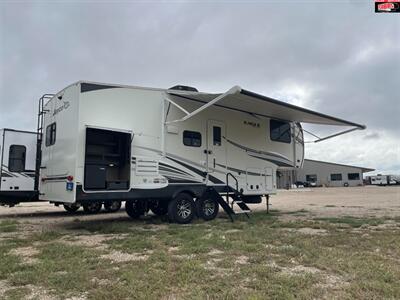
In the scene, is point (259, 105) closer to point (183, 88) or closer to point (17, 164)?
point (183, 88)

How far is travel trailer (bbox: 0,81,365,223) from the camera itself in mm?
8766

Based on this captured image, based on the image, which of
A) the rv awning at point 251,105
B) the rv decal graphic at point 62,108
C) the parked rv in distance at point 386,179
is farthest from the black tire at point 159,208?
the parked rv in distance at point 386,179

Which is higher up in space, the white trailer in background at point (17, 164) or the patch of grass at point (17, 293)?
the white trailer in background at point (17, 164)

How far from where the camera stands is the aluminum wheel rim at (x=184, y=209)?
10.1 m

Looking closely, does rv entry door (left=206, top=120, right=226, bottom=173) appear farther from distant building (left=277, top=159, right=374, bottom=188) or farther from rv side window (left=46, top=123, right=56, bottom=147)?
distant building (left=277, top=159, right=374, bottom=188)

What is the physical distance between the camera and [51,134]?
981cm

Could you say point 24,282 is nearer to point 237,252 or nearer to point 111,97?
point 237,252

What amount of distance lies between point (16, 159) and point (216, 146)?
20.3ft

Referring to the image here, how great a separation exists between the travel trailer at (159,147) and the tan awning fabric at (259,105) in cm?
3

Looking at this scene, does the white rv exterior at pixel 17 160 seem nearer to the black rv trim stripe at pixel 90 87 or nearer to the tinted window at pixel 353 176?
the black rv trim stripe at pixel 90 87

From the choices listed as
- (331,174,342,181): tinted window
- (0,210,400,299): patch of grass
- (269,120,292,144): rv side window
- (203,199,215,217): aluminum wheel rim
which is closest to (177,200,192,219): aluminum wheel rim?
(203,199,215,217): aluminum wheel rim

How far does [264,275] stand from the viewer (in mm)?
4883

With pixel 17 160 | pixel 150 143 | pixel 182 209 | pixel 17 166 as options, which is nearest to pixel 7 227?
pixel 17 166

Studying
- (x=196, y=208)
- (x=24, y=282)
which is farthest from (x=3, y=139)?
(x=24, y=282)
